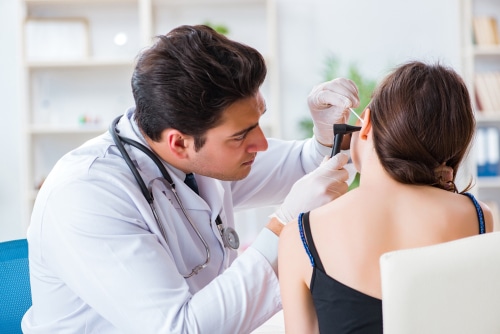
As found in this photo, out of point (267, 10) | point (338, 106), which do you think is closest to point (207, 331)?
point (338, 106)

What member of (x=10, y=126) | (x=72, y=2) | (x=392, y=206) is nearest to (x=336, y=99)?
(x=392, y=206)

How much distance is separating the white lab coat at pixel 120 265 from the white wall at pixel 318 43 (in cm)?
279

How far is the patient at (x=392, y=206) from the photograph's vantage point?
3.94ft

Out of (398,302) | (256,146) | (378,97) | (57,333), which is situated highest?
(378,97)

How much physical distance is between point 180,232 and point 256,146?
0.26 m

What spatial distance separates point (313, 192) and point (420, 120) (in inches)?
13.6

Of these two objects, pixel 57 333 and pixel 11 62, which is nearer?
pixel 57 333

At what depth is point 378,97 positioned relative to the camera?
49.8 inches

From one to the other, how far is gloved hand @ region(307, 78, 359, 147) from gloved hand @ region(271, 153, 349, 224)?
33 centimetres

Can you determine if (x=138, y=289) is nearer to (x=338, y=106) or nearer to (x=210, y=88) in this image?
(x=210, y=88)

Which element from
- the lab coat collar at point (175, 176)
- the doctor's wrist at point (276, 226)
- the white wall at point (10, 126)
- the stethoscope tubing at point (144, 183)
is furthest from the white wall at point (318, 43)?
Answer: the doctor's wrist at point (276, 226)

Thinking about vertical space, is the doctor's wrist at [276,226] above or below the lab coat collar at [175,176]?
below

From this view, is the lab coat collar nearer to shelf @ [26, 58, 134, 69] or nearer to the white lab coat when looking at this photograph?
the white lab coat

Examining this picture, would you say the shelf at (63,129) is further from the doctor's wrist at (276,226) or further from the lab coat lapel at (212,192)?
the doctor's wrist at (276,226)
